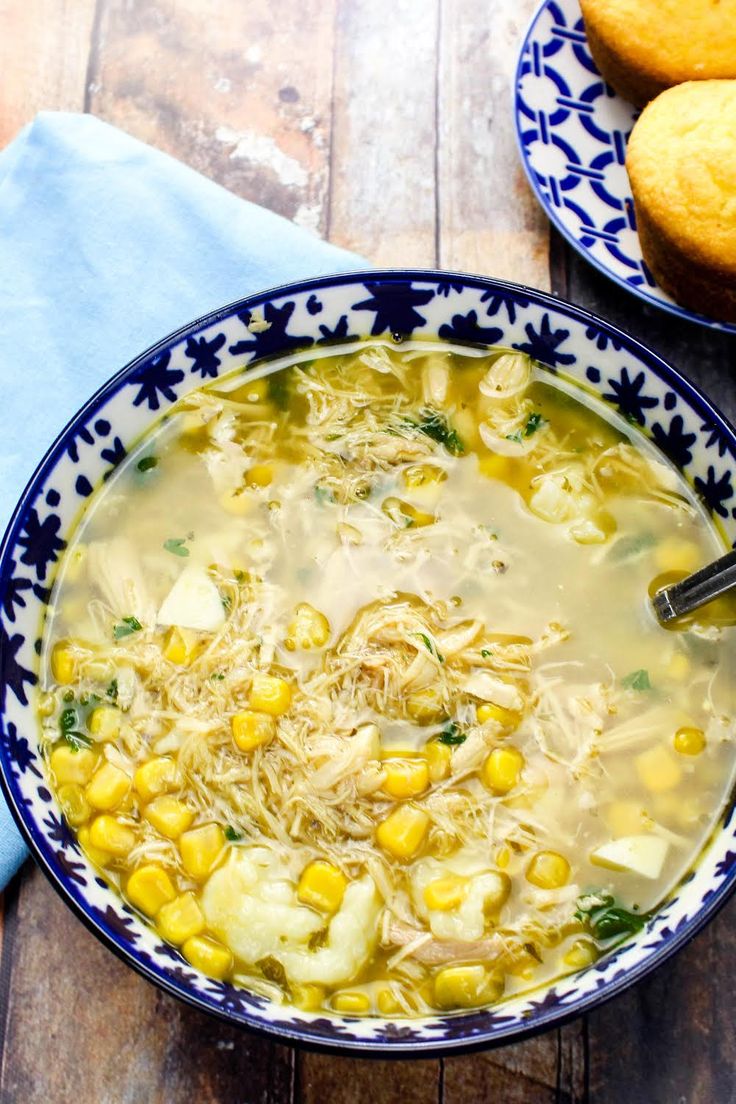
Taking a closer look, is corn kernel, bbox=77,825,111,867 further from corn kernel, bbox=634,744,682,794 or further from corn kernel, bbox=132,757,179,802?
corn kernel, bbox=634,744,682,794

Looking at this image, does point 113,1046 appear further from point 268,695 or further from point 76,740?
point 268,695

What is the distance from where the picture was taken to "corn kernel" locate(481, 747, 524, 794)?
10.6 feet

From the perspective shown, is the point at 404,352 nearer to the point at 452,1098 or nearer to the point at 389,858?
the point at 389,858

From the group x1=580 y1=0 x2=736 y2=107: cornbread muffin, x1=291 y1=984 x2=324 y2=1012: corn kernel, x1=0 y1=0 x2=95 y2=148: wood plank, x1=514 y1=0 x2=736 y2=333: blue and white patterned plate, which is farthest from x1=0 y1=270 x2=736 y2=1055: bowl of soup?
x1=0 y1=0 x2=95 y2=148: wood plank

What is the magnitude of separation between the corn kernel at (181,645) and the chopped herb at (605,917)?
135cm

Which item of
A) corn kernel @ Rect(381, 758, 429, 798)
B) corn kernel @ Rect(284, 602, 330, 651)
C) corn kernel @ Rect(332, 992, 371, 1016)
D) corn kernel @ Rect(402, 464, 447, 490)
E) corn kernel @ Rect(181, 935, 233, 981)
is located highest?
corn kernel @ Rect(402, 464, 447, 490)

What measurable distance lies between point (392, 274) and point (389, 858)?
5.81 feet

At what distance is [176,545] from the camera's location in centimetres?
349

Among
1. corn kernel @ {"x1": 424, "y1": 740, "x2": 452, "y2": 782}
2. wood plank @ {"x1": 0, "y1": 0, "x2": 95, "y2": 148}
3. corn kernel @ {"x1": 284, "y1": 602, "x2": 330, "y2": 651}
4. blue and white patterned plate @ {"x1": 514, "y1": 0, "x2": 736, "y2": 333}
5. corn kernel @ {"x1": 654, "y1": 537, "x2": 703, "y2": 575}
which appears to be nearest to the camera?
corn kernel @ {"x1": 424, "y1": 740, "x2": 452, "y2": 782}

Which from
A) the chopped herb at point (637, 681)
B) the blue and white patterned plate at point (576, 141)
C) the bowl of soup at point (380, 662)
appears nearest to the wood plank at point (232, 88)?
the blue and white patterned plate at point (576, 141)

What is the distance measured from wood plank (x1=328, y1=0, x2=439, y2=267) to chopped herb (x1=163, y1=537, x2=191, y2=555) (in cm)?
134

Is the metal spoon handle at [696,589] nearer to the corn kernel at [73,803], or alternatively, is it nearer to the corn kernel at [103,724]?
the corn kernel at [103,724]

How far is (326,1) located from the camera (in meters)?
4.30

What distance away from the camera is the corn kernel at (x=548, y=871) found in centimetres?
317
